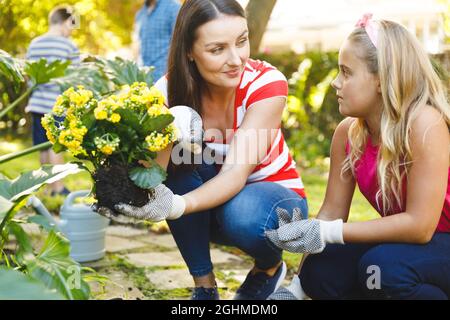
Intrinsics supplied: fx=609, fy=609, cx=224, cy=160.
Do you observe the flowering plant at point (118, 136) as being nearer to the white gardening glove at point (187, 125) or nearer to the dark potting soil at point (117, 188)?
the dark potting soil at point (117, 188)

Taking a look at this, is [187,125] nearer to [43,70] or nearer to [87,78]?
[43,70]

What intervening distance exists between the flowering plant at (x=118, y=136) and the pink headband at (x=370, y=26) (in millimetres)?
675

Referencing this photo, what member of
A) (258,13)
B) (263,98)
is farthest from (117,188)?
(258,13)

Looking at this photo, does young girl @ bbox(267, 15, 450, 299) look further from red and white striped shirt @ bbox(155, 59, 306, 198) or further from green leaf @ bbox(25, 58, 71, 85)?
green leaf @ bbox(25, 58, 71, 85)

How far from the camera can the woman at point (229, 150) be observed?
6.63 ft

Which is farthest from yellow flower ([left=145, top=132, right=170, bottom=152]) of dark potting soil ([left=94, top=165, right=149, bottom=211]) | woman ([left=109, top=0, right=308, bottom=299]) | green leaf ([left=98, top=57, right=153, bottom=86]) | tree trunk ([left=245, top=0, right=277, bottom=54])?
tree trunk ([left=245, top=0, right=277, bottom=54])

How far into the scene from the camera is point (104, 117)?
5.19 feet

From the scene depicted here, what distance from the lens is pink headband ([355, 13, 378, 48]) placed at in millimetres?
Result: 1857

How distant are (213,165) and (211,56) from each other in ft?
1.38

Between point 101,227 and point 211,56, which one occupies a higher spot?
point 211,56

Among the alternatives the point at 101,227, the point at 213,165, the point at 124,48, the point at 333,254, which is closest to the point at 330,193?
the point at 333,254

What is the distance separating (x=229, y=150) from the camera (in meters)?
2.07

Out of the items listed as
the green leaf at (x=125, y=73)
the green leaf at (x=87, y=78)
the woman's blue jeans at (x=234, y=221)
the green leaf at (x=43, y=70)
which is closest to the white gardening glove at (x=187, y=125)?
the woman's blue jeans at (x=234, y=221)
